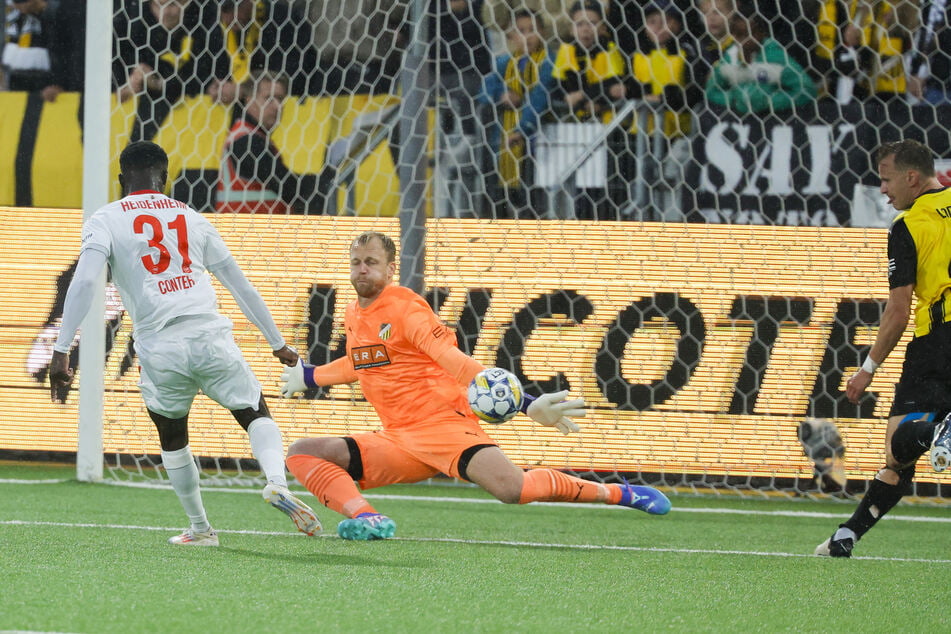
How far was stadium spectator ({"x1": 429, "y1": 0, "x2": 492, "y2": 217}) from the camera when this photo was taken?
7570mm

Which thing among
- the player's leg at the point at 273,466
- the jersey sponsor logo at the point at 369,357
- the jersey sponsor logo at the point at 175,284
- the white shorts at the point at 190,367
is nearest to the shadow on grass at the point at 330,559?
the player's leg at the point at 273,466

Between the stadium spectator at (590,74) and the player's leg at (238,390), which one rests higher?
the stadium spectator at (590,74)

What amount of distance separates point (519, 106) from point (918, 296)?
3700 millimetres

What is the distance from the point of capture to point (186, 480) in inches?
179

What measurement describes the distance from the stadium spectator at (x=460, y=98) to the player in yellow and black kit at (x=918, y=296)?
320 cm

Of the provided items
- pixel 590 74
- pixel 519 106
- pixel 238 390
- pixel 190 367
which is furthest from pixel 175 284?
pixel 590 74

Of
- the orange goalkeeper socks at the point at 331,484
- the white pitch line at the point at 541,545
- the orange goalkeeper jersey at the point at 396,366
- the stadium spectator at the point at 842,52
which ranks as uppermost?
the stadium spectator at the point at 842,52

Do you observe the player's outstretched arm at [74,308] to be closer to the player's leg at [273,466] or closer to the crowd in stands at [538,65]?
the player's leg at [273,466]

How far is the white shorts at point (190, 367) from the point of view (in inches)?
174

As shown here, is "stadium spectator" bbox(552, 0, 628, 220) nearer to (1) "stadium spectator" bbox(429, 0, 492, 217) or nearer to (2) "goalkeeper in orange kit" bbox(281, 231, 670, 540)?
(1) "stadium spectator" bbox(429, 0, 492, 217)

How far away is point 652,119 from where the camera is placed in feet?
25.6

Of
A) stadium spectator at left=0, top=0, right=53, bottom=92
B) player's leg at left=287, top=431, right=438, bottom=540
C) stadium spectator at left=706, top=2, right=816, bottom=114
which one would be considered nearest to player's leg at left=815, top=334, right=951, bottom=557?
player's leg at left=287, top=431, right=438, bottom=540

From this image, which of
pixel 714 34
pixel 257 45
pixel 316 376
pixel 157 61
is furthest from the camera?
pixel 257 45

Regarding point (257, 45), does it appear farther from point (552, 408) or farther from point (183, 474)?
point (552, 408)
